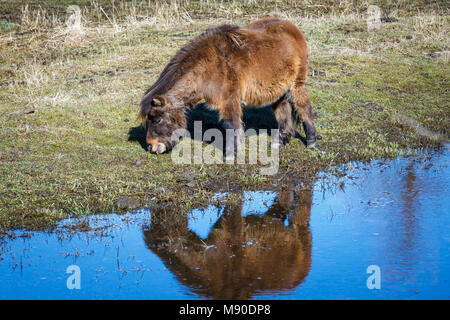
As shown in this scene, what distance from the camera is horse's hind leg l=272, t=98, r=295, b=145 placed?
27.7 feet

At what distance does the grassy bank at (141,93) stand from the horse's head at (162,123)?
206 millimetres

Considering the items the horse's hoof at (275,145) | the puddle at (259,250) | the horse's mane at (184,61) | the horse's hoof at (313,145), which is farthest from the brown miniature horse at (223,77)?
the puddle at (259,250)

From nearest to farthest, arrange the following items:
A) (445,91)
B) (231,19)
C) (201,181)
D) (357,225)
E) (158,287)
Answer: (158,287), (357,225), (201,181), (445,91), (231,19)

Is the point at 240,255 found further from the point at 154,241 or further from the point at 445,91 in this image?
the point at 445,91

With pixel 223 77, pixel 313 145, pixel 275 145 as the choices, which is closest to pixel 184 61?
pixel 223 77

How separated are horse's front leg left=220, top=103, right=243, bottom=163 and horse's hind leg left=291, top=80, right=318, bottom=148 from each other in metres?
1.14

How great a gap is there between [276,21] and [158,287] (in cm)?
526

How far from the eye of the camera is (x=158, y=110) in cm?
728

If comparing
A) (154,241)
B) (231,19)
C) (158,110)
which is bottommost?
(154,241)

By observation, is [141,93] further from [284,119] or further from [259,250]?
[259,250]

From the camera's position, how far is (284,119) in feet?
28.0

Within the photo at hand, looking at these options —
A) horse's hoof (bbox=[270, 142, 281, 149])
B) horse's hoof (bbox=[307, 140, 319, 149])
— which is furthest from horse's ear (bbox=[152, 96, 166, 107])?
horse's hoof (bbox=[307, 140, 319, 149])

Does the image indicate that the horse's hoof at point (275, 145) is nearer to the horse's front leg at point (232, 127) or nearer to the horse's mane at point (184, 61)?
the horse's front leg at point (232, 127)

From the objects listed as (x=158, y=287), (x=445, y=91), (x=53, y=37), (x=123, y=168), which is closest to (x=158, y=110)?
(x=123, y=168)
